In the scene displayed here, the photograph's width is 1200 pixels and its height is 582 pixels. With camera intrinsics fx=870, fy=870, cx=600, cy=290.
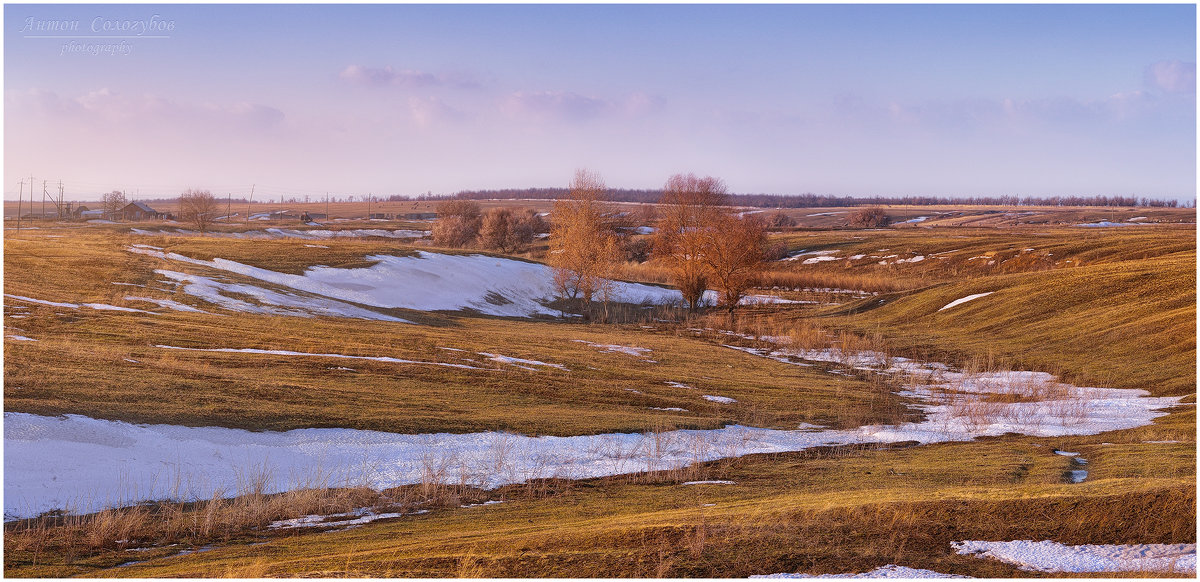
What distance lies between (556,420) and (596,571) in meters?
12.4

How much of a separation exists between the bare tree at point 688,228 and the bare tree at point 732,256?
2.33 feet

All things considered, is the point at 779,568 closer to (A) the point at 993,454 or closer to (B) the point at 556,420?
(A) the point at 993,454

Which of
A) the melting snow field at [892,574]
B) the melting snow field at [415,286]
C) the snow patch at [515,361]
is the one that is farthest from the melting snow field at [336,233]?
the melting snow field at [892,574]

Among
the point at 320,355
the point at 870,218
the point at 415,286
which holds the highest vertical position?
the point at 870,218

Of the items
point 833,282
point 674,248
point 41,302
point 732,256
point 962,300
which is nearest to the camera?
point 41,302

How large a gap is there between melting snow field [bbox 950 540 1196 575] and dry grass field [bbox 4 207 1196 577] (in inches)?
7.6

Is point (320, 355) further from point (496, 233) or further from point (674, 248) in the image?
point (496, 233)

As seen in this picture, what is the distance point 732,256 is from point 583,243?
35.5 feet

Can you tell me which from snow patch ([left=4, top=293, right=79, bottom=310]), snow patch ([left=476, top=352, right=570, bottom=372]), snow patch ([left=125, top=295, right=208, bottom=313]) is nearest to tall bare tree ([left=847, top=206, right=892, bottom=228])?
snow patch ([left=476, top=352, right=570, bottom=372])

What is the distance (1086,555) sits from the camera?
28.8 ft

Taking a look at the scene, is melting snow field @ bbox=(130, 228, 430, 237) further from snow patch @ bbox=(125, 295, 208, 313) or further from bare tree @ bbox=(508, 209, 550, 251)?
snow patch @ bbox=(125, 295, 208, 313)

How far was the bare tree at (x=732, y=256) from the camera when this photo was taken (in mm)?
61188

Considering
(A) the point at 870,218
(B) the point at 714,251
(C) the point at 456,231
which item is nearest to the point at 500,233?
(C) the point at 456,231

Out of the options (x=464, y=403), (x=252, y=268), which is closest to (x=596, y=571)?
(x=464, y=403)
